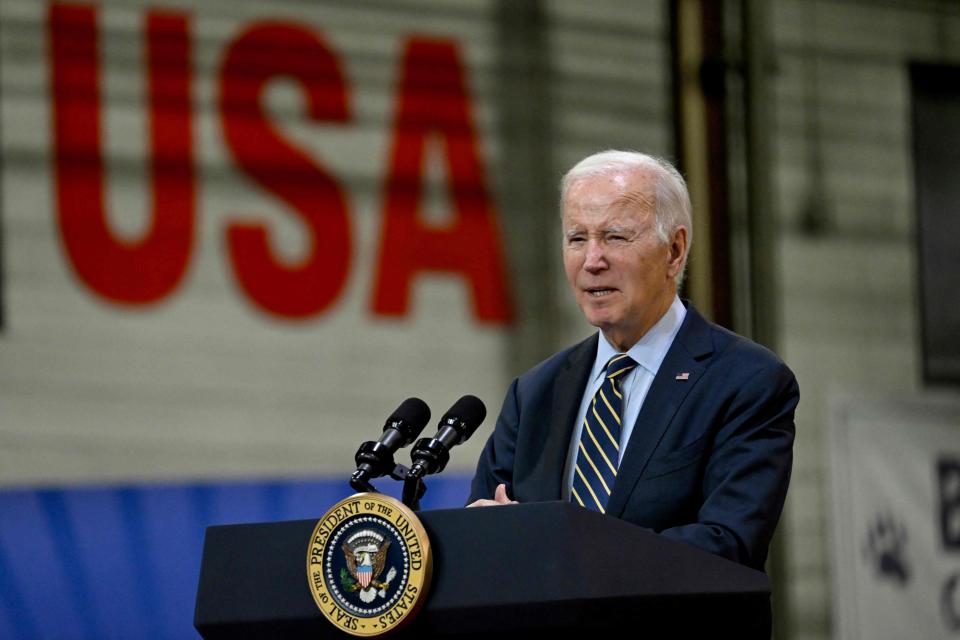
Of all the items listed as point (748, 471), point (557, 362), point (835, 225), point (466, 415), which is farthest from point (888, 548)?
point (466, 415)

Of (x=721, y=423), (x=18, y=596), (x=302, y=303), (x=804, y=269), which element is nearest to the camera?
(x=721, y=423)

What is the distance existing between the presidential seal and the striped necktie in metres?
0.39

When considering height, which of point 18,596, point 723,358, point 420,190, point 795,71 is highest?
point 795,71

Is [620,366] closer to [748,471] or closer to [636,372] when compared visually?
[636,372]

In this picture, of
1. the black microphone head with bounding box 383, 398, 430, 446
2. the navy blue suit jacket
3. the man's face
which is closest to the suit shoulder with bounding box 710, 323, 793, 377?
the navy blue suit jacket

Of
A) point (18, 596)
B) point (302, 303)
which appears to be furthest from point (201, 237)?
point (18, 596)

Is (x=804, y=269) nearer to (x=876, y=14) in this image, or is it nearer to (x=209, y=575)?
(x=876, y=14)

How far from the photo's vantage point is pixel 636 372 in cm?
237

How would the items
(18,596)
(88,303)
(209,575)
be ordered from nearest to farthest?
1. (209,575)
2. (18,596)
3. (88,303)

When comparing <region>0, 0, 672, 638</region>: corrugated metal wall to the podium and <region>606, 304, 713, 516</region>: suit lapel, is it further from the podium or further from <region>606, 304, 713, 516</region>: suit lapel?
the podium

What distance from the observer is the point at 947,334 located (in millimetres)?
7918

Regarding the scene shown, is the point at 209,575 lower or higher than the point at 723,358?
lower

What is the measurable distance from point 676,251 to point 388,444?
2.01ft

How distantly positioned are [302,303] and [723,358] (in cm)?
415
